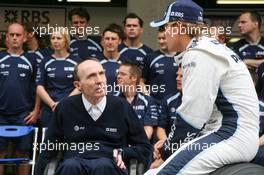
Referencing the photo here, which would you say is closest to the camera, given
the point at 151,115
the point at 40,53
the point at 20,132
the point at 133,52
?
the point at 151,115

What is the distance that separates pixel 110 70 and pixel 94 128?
218 centimetres

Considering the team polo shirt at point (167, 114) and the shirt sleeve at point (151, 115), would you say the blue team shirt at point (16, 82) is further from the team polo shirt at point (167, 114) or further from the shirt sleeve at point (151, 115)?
the team polo shirt at point (167, 114)

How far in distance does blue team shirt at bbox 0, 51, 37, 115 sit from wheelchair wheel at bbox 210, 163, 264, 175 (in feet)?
14.5

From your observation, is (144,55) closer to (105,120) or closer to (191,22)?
(105,120)

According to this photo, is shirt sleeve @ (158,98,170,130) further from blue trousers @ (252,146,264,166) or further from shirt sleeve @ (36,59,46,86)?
blue trousers @ (252,146,264,166)

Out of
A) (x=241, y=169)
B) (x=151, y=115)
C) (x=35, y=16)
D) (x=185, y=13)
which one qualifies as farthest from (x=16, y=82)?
(x=241, y=169)

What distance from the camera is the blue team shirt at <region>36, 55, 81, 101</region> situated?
23.5 feet

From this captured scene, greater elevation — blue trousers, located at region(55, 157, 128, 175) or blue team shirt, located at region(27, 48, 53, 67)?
blue team shirt, located at region(27, 48, 53, 67)

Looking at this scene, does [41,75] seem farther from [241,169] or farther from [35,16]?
[241,169]

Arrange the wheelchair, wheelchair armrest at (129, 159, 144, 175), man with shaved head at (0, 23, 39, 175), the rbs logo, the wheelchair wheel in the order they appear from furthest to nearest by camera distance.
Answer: the rbs logo, man with shaved head at (0, 23, 39, 175), the wheelchair, wheelchair armrest at (129, 159, 144, 175), the wheelchair wheel

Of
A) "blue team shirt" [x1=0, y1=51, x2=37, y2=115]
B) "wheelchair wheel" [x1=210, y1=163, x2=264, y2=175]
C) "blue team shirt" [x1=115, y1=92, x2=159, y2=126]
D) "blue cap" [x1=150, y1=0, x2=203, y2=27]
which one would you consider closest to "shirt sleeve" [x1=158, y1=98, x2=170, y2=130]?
"blue team shirt" [x1=115, y1=92, x2=159, y2=126]

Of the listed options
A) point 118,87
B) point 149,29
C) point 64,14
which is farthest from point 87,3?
point 118,87

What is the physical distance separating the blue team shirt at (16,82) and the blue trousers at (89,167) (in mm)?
2732

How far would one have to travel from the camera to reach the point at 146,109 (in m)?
6.52
